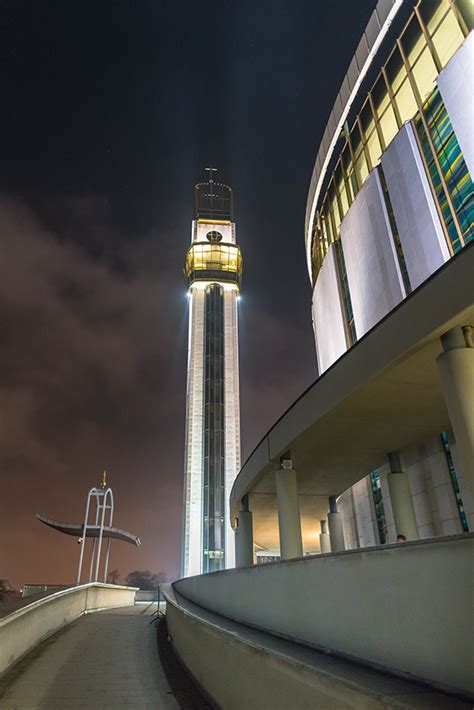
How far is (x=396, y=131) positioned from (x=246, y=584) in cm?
2412

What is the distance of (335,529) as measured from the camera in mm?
22688

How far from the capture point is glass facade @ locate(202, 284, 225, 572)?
50.6 meters

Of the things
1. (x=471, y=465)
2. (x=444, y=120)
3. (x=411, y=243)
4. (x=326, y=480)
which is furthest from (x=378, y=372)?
(x=444, y=120)

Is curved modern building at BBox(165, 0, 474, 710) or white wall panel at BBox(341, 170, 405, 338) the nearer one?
curved modern building at BBox(165, 0, 474, 710)

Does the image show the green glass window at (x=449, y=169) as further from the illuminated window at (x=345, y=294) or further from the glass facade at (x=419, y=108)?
the illuminated window at (x=345, y=294)

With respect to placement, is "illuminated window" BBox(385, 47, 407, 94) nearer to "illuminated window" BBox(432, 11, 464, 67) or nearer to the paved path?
"illuminated window" BBox(432, 11, 464, 67)

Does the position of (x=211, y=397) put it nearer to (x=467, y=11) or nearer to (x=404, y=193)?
(x=404, y=193)

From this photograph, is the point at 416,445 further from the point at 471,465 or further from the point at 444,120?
the point at 444,120

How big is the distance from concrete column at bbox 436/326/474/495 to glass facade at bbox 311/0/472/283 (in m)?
11.4

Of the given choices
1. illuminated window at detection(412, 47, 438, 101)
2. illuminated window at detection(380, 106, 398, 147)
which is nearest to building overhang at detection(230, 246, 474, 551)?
illuminated window at detection(412, 47, 438, 101)

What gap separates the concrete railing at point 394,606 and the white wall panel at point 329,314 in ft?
75.2

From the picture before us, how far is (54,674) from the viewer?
823 cm

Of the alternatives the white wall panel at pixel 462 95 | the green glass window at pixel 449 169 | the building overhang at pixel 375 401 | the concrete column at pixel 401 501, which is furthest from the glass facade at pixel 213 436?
the white wall panel at pixel 462 95

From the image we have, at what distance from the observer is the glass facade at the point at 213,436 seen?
50.6 m
